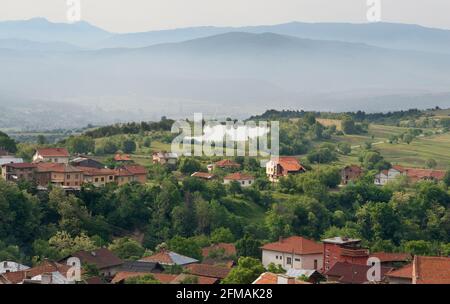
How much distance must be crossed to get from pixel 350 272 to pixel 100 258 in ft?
16.1

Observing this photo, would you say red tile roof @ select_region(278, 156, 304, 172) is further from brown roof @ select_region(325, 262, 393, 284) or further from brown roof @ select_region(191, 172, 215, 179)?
brown roof @ select_region(325, 262, 393, 284)

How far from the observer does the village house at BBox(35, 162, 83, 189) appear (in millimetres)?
28125

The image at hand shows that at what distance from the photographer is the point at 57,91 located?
147625 millimetres

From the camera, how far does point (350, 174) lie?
37000mm

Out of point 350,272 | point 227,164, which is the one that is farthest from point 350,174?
point 350,272

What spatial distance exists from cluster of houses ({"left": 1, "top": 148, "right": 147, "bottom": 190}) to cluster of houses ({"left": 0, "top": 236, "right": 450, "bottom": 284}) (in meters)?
6.62

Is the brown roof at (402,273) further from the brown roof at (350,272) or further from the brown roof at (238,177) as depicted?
the brown roof at (238,177)

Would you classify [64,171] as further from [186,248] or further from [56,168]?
[186,248]

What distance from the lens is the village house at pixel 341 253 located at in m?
20.2

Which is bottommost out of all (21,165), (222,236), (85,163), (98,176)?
(222,236)

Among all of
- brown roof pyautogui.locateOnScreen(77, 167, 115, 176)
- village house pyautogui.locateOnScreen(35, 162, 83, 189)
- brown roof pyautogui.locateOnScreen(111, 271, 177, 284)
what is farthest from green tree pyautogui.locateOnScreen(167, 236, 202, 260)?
brown roof pyautogui.locateOnScreen(77, 167, 115, 176)

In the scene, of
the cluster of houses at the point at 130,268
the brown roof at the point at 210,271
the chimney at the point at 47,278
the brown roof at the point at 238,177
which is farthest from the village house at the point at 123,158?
the chimney at the point at 47,278

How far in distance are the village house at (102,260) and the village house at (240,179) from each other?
1239cm
